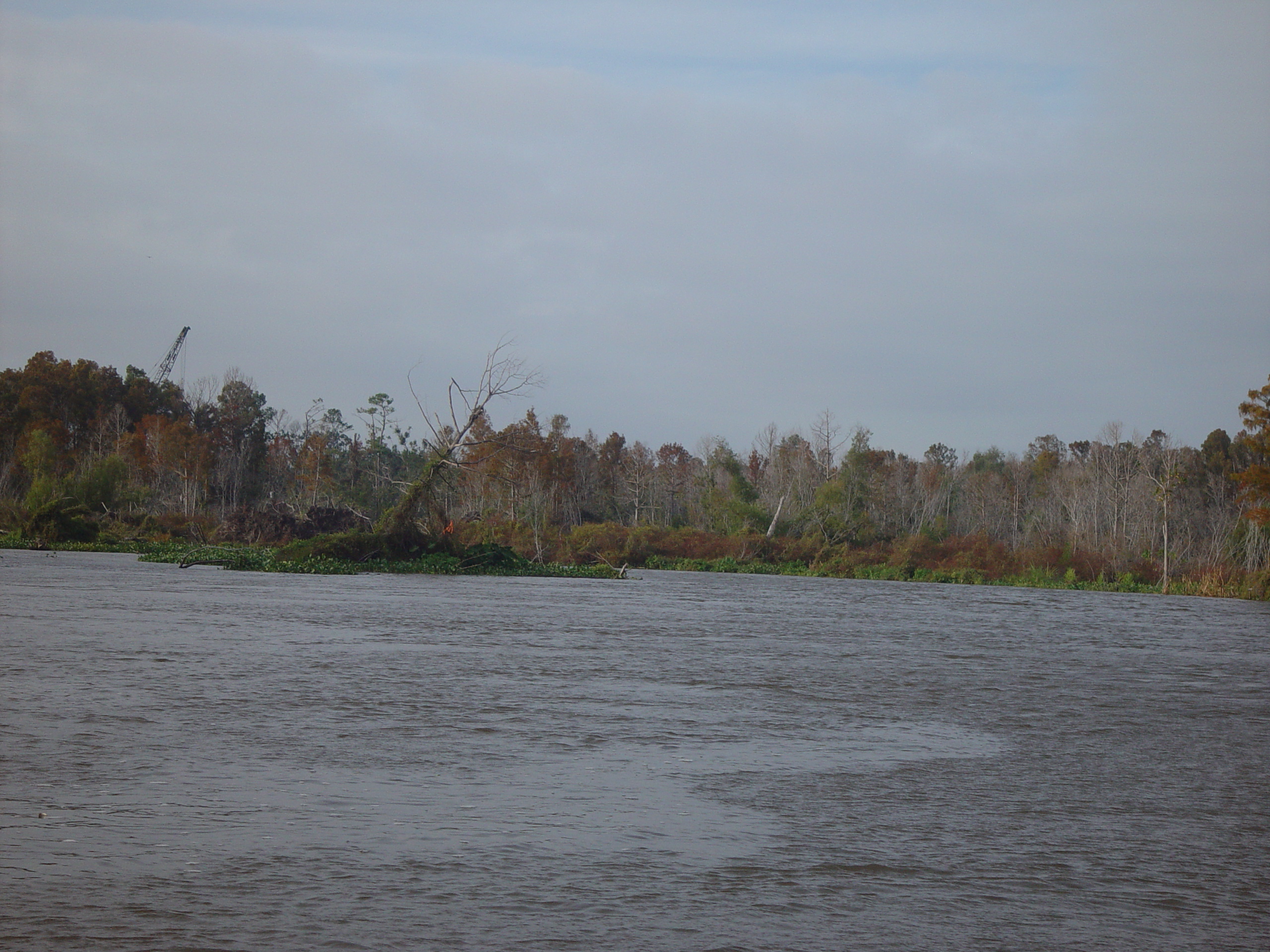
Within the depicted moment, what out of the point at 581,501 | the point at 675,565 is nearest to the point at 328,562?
the point at 675,565

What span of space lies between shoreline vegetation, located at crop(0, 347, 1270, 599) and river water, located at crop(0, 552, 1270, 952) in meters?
22.1

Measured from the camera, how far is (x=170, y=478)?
242 feet

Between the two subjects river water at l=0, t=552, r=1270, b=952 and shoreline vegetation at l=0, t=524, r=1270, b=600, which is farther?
shoreline vegetation at l=0, t=524, r=1270, b=600

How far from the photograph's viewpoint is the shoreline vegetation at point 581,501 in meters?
39.3

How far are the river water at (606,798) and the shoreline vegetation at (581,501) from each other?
22128mm

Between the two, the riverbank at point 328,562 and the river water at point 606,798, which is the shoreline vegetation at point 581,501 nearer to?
the riverbank at point 328,562

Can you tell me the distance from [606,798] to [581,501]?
80.2 m

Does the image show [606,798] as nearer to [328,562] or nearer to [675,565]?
[328,562]

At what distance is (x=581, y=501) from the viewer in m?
86.4

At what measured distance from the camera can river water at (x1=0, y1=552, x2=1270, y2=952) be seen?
4328 mm

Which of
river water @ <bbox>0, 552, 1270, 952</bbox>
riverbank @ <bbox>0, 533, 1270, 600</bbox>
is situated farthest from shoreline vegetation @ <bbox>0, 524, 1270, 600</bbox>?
river water @ <bbox>0, 552, 1270, 952</bbox>

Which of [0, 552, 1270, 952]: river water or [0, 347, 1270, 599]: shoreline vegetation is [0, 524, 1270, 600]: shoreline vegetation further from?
[0, 552, 1270, 952]: river water

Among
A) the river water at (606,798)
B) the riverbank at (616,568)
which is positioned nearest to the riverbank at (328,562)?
the riverbank at (616,568)

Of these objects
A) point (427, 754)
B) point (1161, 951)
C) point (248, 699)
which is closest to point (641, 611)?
point (248, 699)
